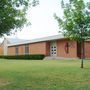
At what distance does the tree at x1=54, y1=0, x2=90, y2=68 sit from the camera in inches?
1004

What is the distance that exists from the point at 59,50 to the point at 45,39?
3901mm

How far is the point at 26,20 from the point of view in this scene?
2100 centimetres

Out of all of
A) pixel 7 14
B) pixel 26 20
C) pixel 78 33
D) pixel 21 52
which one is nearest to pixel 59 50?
pixel 21 52

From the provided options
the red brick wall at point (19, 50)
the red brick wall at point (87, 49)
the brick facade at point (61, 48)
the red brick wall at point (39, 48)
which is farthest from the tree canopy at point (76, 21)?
the red brick wall at point (19, 50)

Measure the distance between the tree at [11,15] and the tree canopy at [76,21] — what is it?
6.04 meters

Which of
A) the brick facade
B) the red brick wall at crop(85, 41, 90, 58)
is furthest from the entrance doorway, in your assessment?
the red brick wall at crop(85, 41, 90, 58)

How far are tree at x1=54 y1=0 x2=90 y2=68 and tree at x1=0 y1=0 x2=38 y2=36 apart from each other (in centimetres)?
604

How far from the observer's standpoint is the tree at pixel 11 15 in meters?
16.9

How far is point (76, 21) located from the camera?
25984 mm

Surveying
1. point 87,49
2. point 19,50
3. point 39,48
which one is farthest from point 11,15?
point 19,50

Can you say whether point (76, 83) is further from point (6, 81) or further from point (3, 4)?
point (3, 4)

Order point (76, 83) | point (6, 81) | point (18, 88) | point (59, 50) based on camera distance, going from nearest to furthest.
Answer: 1. point (18, 88)
2. point (76, 83)
3. point (6, 81)
4. point (59, 50)

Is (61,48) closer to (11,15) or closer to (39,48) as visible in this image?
(39,48)

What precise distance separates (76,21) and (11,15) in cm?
876
